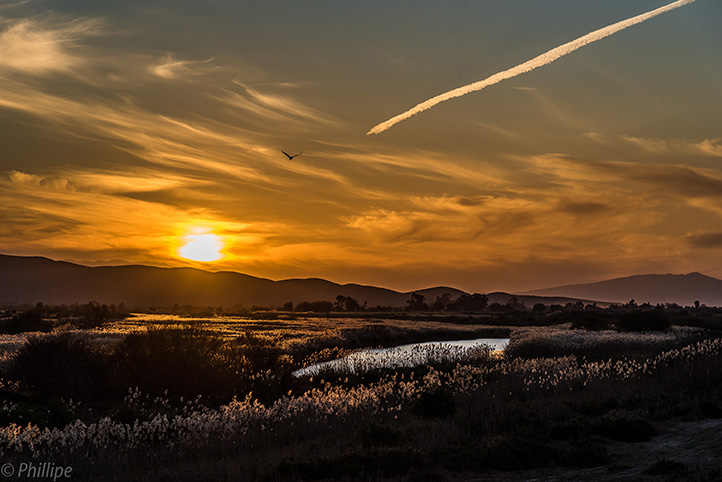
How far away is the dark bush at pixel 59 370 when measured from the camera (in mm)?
23672

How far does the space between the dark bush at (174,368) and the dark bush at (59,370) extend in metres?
1.19

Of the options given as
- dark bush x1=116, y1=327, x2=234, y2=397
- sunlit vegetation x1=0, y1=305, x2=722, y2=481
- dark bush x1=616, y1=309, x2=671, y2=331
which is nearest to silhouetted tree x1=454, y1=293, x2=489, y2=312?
dark bush x1=616, y1=309, x2=671, y2=331

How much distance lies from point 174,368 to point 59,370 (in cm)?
398

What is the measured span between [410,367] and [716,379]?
14593 mm

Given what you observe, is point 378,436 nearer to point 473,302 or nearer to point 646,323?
point 646,323

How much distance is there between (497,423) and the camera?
51.5 feet

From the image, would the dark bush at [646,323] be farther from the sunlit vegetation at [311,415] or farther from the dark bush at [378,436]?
the dark bush at [378,436]

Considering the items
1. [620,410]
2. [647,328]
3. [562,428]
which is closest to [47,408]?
[562,428]

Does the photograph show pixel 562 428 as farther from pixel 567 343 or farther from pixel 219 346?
pixel 567 343

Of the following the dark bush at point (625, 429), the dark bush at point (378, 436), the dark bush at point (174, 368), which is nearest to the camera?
the dark bush at point (378, 436)

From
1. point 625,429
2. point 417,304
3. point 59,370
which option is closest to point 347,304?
point 417,304

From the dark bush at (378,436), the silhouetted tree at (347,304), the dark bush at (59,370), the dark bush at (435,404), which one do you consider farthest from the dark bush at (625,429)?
the silhouetted tree at (347,304)

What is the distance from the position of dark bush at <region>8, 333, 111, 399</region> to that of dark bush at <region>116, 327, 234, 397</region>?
1.19 meters

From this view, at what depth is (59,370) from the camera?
2381cm
